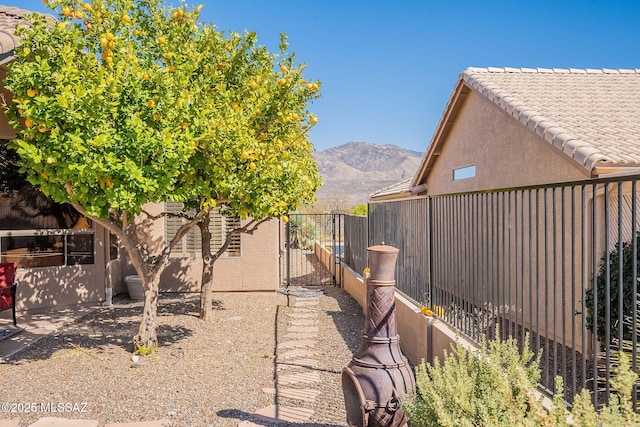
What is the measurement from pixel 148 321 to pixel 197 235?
5.81 m

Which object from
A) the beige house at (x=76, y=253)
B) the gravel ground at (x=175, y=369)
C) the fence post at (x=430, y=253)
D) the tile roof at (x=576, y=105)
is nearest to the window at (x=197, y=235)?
the beige house at (x=76, y=253)

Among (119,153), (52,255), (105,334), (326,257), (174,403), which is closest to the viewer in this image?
(174,403)

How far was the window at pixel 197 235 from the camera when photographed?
41.0 ft

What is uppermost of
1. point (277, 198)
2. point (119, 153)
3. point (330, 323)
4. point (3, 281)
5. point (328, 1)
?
point (328, 1)

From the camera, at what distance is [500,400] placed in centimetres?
280

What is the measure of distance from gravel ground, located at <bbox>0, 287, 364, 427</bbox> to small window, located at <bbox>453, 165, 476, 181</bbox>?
4150 mm

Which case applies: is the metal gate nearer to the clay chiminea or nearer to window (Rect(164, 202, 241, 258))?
window (Rect(164, 202, 241, 258))

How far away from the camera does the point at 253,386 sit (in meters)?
5.75

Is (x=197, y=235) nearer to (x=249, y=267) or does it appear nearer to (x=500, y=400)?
(x=249, y=267)

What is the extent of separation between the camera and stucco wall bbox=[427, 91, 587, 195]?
7.89m

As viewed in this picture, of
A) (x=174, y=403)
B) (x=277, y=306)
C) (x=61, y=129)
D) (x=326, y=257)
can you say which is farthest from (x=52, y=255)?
(x=326, y=257)

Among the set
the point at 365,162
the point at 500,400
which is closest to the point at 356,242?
the point at 500,400

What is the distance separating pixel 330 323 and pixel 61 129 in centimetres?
560

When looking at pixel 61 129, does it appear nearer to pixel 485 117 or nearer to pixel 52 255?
pixel 52 255
